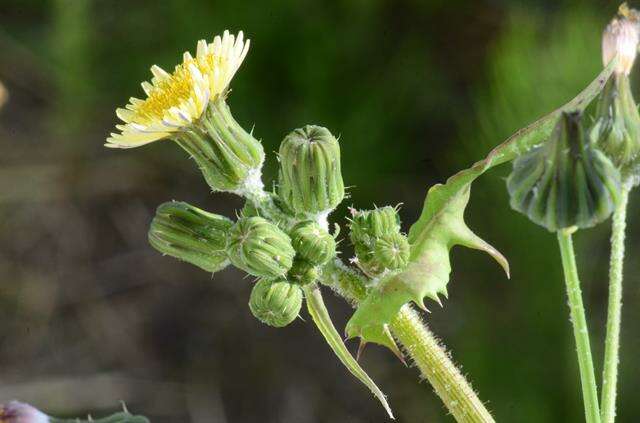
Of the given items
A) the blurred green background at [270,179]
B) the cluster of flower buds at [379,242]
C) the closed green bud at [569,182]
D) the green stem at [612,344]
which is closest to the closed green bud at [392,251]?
the cluster of flower buds at [379,242]

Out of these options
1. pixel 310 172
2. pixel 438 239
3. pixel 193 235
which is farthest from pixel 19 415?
pixel 438 239

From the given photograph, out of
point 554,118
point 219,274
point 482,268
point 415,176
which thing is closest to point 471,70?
point 415,176

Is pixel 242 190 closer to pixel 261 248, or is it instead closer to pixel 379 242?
pixel 261 248

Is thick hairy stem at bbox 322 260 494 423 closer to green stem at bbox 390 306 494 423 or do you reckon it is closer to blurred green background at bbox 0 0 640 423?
green stem at bbox 390 306 494 423

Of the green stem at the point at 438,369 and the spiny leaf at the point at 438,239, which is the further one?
the green stem at the point at 438,369

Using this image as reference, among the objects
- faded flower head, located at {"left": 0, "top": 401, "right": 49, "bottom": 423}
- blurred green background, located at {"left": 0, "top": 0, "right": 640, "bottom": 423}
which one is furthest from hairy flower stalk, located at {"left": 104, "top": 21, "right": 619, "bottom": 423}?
blurred green background, located at {"left": 0, "top": 0, "right": 640, "bottom": 423}

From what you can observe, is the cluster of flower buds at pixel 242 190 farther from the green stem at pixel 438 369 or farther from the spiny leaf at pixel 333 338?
the green stem at pixel 438 369

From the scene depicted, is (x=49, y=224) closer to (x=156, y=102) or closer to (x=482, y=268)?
(x=482, y=268)
